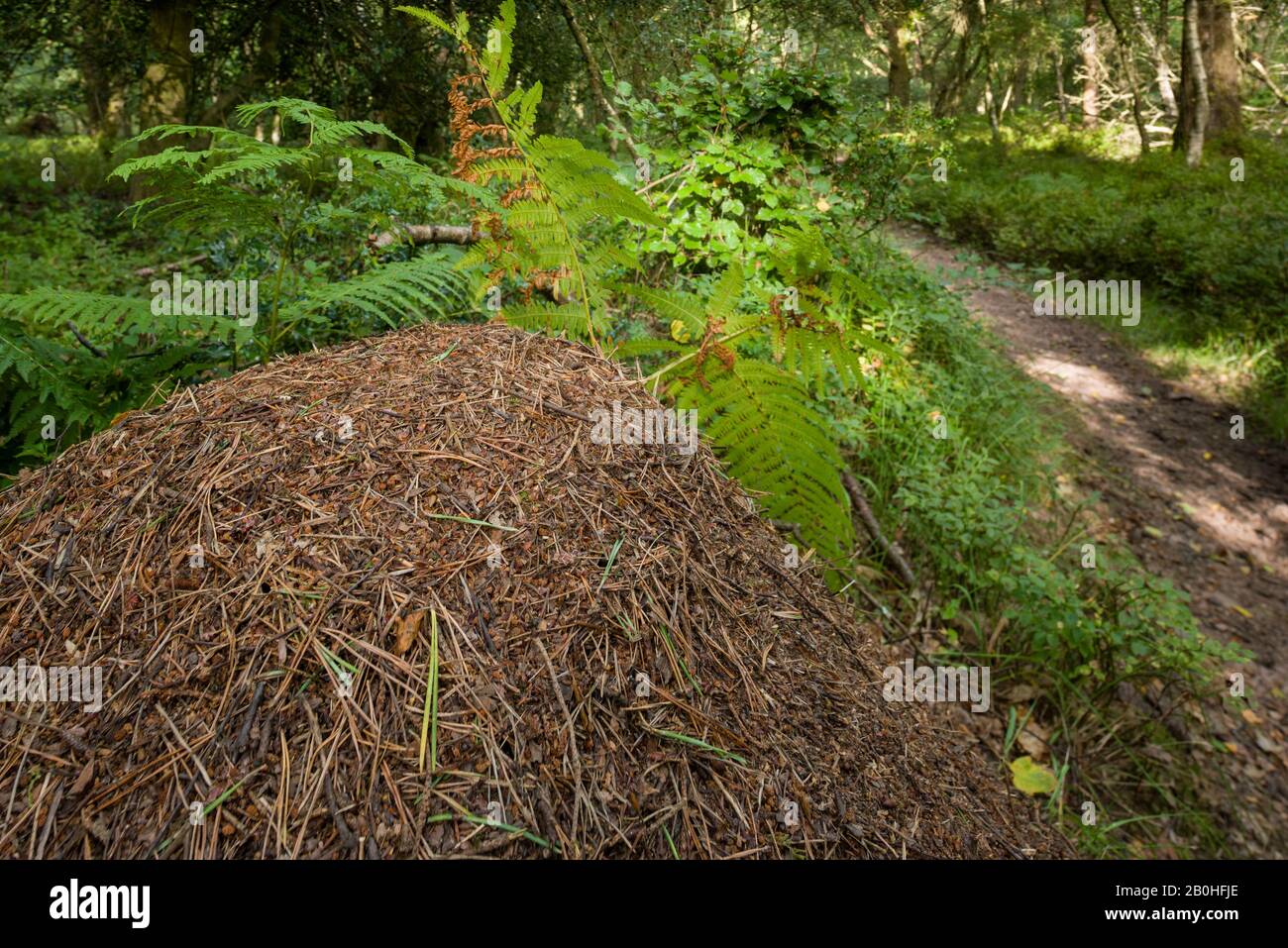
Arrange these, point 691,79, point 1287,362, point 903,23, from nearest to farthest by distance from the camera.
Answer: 1. point 691,79
2. point 1287,362
3. point 903,23

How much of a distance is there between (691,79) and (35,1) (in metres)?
6.51

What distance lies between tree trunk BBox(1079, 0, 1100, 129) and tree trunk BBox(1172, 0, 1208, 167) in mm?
4254

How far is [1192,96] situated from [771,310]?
1381 centimetres

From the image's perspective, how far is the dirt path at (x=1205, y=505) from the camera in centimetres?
347

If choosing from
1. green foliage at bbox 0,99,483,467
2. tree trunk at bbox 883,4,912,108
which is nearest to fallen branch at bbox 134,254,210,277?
green foliage at bbox 0,99,483,467

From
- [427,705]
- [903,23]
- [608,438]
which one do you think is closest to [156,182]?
[608,438]

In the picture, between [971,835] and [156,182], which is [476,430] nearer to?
[156,182]

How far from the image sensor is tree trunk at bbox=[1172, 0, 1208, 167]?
10592 millimetres

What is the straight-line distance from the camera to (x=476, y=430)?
→ 1613mm

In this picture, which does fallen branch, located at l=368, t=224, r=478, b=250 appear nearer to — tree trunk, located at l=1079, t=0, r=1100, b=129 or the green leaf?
the green leaf

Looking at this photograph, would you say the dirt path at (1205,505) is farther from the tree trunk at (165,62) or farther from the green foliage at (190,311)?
the tree trunk at (165,62)

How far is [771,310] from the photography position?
6.45 feet

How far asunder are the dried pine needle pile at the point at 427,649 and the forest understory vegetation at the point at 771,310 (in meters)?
0.35
